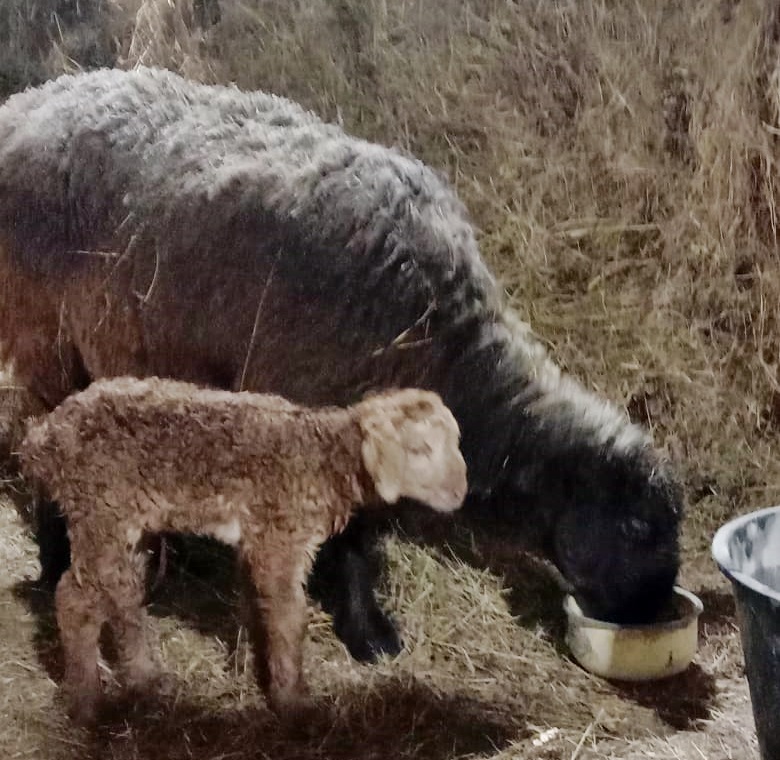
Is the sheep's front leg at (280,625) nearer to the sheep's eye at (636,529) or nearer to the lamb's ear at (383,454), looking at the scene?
the lamb's ear at (383,454)

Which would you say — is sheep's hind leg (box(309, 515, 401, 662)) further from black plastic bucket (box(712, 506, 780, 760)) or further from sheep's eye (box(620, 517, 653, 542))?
black plastic bucket (box(712, 506, 780, 760))

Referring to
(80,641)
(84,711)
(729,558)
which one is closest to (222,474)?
(80,641)

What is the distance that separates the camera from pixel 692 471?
206 centimetres

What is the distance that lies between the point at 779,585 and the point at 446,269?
2.82 ft

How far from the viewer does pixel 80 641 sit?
1558 millimetres

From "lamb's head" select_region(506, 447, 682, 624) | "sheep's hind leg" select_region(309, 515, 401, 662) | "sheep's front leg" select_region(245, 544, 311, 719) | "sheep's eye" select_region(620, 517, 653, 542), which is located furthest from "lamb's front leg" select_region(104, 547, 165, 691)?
"sheep's eye" select_region(620, 517, 653, 542)

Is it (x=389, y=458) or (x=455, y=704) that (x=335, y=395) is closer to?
(x=389, y=458)

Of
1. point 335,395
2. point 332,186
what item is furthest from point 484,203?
point 335,395

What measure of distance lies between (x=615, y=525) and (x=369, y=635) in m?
0.52

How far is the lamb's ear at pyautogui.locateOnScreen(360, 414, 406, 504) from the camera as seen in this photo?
58.2 inches

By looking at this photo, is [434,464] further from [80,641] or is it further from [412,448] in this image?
[80,641]

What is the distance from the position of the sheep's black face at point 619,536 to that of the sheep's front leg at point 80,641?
0.82 m

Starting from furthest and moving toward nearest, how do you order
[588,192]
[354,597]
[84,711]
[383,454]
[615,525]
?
[588,192], [354,597], [615,525], [84,711], [383,454]

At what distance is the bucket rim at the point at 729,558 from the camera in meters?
1.48
